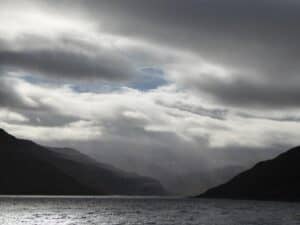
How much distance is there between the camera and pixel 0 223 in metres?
141

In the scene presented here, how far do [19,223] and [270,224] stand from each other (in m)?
71.3

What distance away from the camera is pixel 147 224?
142500 millimetres

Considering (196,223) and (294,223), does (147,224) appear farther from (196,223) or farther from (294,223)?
(294,223)

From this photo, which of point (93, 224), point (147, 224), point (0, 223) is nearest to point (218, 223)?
point (147, 224)

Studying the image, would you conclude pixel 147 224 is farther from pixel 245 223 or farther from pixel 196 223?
pixel 245 223

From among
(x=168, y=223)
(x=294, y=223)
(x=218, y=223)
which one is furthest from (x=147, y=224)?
(x=294, y=223)

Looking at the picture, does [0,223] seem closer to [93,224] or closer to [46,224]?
[46,224]

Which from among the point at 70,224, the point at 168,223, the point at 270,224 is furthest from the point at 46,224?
the point at 270,224

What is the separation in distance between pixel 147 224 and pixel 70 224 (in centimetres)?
2205

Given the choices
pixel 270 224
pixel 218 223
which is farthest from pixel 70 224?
pixel 270 224

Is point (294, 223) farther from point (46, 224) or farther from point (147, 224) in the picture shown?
point (46, 224)

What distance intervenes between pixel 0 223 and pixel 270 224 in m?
76.1

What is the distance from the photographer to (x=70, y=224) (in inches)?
5645

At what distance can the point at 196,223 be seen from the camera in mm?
146000
